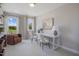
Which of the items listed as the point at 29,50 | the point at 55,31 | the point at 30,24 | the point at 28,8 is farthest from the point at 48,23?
the point at 29,50

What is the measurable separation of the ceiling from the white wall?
0.09 meters

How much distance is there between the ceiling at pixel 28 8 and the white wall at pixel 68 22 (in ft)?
0.28

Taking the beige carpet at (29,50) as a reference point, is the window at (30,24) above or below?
above

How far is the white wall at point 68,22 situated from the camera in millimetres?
1916

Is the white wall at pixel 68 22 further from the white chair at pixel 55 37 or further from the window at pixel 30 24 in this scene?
the window at pixel 30 24

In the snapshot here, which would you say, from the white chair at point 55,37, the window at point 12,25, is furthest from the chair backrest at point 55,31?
the window at point 12,25

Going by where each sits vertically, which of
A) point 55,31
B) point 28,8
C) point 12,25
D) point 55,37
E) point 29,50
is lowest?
point 29,50

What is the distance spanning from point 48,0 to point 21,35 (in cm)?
76

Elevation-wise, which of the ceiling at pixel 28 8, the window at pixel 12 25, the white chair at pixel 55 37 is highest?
the ceiling at pixel 28 8

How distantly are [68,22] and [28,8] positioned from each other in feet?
2.40

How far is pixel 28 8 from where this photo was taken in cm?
198

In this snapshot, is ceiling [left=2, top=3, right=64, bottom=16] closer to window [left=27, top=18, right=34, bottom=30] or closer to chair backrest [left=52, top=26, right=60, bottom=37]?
window [left=27, top=18, right=34, bottom=30]

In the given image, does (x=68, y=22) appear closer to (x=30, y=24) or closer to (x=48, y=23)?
(x=48, y=23)

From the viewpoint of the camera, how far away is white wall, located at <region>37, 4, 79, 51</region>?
6.29 feet
